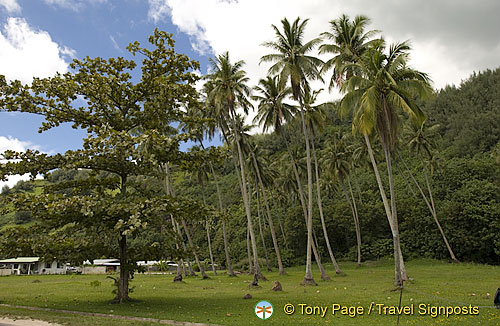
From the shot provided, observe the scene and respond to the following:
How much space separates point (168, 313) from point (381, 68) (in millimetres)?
14259

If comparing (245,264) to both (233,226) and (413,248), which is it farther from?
(413,248)

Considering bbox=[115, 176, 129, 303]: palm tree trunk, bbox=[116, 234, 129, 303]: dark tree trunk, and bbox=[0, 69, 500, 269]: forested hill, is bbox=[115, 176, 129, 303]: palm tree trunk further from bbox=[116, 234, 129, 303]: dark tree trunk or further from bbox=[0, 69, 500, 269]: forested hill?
bbox=[0, 69, 500, 269]: forested hill

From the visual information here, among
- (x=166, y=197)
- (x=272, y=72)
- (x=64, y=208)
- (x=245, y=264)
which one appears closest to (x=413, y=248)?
(x=245, y=264)

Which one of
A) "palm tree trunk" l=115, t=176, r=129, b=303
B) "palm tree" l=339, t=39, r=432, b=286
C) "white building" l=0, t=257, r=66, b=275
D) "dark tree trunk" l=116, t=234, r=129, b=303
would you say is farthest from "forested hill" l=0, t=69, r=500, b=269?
"white building" l=0, t=257, r=66, b=275

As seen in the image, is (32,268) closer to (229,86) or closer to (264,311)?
(229,86)

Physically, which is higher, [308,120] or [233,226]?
[308,120]

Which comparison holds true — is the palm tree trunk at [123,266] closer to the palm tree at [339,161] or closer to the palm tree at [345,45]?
the palm tree at [345,45]

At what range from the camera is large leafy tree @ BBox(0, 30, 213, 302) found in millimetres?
10867

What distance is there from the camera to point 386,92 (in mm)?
17344

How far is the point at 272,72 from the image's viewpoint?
2284cm

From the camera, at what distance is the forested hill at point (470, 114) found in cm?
5216

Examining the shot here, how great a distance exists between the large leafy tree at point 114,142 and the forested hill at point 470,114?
51.7 meters

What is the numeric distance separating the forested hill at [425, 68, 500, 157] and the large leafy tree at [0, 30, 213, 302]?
51.7 m

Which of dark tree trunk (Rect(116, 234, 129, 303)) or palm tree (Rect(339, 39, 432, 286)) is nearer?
dark tree trunk (Rect(116, 234, 129, 303))
